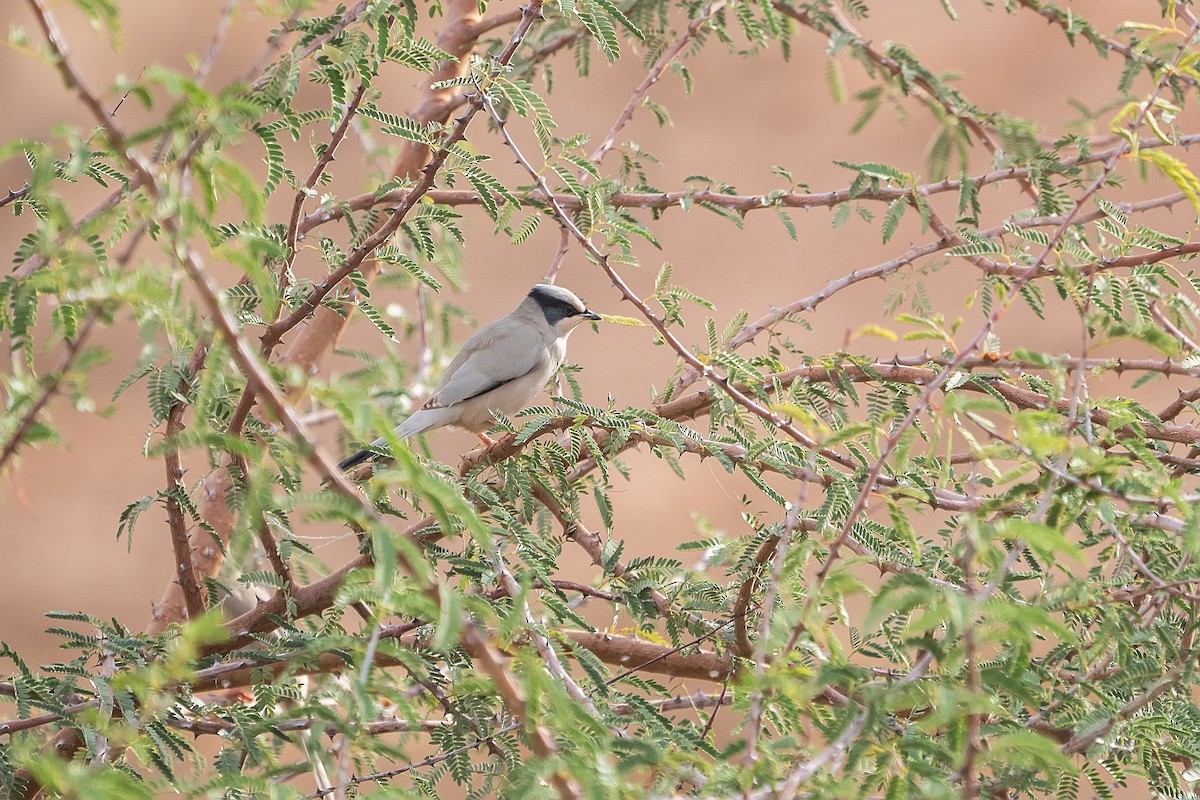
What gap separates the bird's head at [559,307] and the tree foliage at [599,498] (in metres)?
0.88

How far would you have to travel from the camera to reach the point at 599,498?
4.61 ft

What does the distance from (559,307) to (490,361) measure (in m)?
0.28

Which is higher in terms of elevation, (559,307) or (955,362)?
(559,307)

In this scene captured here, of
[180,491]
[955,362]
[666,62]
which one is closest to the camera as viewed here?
[955,362]

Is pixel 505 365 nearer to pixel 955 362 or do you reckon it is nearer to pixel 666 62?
pixel 666 62

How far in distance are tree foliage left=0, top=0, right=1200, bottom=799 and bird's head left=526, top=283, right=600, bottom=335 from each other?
88 cm

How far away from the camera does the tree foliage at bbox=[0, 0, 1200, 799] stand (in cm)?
74

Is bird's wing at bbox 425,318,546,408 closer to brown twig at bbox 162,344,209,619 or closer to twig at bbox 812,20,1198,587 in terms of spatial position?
brown twig at bbox 162,344,209,619

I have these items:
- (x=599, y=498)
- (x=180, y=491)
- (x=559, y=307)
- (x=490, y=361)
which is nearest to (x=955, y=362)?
(x=599, y=498)

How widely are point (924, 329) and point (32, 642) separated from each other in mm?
4193

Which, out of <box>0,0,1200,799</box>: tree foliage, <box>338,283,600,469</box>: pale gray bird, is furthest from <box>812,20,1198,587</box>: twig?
<box>338,283,600,469</box>: pale gray bird

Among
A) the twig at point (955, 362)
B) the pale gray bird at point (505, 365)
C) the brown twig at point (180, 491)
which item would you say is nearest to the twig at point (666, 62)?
the pale gray bird at point (505, 365)

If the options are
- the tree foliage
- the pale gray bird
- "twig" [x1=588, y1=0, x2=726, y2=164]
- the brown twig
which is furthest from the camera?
the pale gray bird

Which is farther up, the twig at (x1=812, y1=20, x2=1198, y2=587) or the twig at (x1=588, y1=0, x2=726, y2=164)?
the twig at (x1=588, y1=0, x2=726, y2=164)
